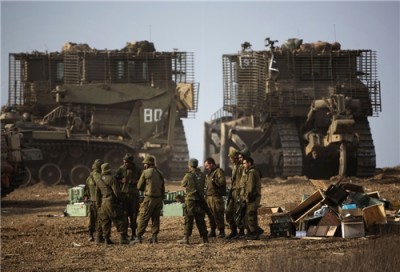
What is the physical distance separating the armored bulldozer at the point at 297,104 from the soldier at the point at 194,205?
15.5 metres

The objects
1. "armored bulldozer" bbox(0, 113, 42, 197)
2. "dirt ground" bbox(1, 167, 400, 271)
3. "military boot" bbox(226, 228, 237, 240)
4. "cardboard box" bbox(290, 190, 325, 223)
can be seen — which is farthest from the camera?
"armored bulldozer" bbox(0, 113, 42, 197)

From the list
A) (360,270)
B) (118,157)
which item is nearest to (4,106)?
(118,157)

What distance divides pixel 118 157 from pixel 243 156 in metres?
17.8

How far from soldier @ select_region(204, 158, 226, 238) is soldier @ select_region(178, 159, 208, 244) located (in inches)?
19.3

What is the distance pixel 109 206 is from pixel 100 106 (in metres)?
19.5

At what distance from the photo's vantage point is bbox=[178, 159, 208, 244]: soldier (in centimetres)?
1530

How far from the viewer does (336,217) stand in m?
15.7

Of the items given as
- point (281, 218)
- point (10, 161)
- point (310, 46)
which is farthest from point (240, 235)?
point (310, 46)

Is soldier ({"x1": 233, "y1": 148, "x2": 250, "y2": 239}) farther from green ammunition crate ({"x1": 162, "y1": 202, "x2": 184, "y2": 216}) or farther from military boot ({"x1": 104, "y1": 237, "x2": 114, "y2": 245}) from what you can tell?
green ammunition crate ({"x1": 162, "y1": 202, "x2": 184, "y2": 216})

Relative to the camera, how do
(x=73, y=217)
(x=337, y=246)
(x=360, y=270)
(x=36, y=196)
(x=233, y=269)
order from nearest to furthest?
(x=360, y=270) < (x=233, y=269) < (x=337, y=246) < (x=73, y=217) < (x=36, y=196)

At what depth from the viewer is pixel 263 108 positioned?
33.4 metres

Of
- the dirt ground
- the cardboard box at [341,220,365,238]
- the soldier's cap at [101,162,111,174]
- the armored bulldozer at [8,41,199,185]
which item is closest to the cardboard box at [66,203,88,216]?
the dirt ground

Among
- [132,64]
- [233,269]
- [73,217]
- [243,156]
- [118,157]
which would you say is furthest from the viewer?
[132,64]

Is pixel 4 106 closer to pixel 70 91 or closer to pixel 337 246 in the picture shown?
pixel 70 91
